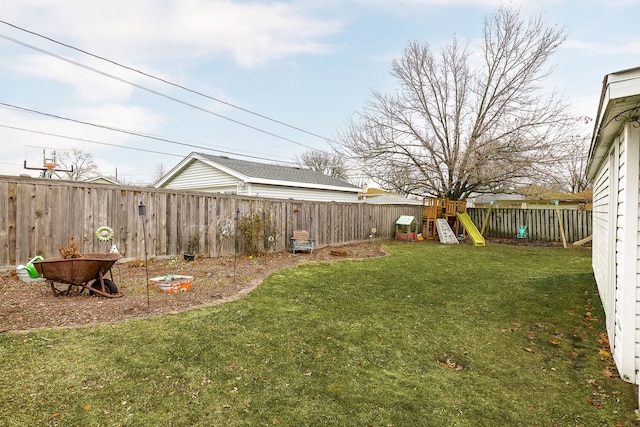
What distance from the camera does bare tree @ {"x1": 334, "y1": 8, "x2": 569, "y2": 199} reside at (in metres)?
14.7

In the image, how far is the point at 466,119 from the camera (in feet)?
53.7

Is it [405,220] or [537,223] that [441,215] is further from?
[537,223]

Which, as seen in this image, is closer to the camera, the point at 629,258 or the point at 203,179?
the point at 629,258

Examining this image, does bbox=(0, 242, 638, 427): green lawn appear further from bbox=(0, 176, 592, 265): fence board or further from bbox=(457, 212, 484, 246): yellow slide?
bbox=(457, 212, 484, 246): yellow slide

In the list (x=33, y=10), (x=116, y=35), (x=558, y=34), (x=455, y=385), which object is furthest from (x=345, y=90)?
(x=455, y=385)

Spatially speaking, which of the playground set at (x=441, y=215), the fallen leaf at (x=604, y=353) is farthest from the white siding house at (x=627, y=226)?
the playground set at (x=441, y=215)

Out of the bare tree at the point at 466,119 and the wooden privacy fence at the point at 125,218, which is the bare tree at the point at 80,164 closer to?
the bare tree at the point at 466,119

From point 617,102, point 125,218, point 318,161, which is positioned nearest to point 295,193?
point 125,218

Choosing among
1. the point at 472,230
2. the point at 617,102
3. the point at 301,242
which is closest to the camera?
the point at 617,102

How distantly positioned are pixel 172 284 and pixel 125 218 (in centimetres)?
293

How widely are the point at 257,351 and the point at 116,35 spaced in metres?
11.8

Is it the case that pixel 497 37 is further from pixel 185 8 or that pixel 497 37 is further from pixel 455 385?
pixel 455 385

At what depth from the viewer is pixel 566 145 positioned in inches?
560

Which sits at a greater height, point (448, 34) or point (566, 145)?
point (448, 34)
